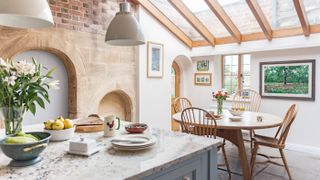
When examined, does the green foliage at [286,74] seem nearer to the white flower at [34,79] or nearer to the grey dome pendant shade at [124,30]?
the grey dome pendant shade at [124,30]

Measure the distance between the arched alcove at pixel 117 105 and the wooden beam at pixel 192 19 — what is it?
1.83 m

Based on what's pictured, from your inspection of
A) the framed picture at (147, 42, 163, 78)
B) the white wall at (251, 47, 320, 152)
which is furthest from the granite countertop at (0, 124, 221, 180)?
the white wall at (251, 47, 320, 152)

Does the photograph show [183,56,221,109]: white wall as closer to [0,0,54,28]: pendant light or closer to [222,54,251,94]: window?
[222,54,251,94]: window

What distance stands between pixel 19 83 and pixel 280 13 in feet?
13.7

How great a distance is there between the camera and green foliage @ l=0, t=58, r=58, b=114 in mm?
1384

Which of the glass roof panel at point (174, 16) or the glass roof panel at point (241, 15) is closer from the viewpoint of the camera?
the glass roof panel at point (241, 15)

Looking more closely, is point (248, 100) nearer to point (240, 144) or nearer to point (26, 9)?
point (240, 144)

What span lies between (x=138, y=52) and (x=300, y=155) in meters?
3.42

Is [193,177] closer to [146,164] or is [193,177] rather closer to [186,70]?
[146,164]

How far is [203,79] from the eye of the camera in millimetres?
6047

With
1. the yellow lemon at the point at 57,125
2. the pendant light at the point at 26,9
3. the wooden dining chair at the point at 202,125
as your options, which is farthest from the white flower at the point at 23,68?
the wooden dining chair at the point at 202,125

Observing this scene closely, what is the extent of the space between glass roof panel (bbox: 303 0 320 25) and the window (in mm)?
1504

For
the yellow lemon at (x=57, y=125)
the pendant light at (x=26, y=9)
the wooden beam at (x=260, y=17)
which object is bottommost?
the yellow lemon at (x=57, y=125)

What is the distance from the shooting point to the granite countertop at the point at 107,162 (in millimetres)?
1125
